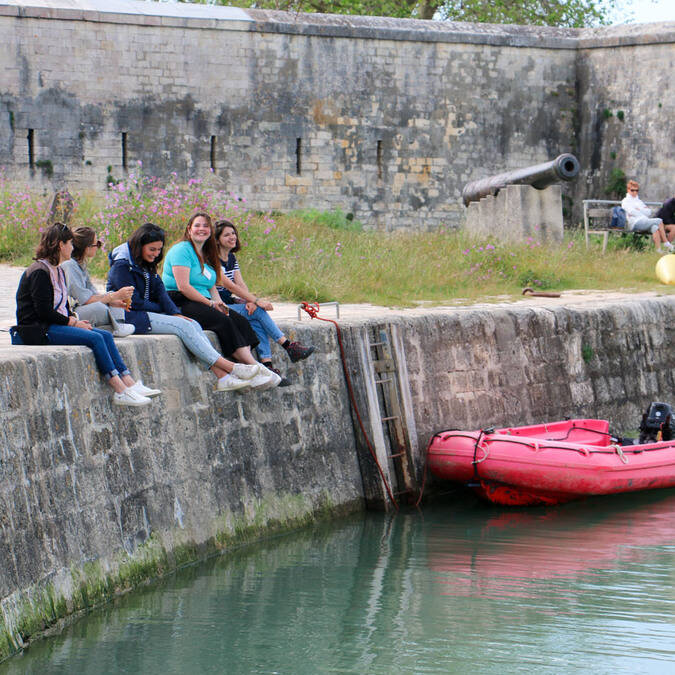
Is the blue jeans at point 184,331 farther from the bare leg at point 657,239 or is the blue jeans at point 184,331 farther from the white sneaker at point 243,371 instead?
the bare leg at point 657,239

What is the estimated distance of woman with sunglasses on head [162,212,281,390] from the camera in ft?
27.7

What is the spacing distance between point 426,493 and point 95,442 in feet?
12.7

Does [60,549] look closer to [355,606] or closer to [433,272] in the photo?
[355,606]

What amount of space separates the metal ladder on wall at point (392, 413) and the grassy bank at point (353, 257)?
2.82m

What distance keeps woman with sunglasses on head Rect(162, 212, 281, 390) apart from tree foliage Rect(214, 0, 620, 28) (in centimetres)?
2097

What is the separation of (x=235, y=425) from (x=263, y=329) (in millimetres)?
778

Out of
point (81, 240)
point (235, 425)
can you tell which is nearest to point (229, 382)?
point (235, 425)

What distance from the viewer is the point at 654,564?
8.12 m

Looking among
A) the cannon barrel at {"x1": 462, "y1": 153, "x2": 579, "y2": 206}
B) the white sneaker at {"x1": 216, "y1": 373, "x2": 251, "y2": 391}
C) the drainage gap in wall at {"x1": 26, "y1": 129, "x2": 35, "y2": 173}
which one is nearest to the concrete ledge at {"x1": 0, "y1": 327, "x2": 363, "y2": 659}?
the white sneaker at {"x1": 216, "y1": 373, "x2": 251, "y2": 391}

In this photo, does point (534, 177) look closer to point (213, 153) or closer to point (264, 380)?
point (213, 153)

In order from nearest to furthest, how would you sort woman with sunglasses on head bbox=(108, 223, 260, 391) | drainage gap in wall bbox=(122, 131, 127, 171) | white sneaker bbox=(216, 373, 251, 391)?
woman with sunglasses on head bbox=(108, 223, 260, 391)
white sneaker bbox=(216, 373, 251, 391)
drainage gap in wall bbox=(122, 131, 127, 171)

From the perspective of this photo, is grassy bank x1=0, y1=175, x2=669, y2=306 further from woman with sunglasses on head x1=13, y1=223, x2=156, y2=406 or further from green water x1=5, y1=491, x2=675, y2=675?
woman with sunglasses on head x1=13, y1=223, x2=156, y2=406

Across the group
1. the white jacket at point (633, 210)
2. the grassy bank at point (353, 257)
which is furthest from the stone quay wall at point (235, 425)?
the white jacket at point (633, 210)

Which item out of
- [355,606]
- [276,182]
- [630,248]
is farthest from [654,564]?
[276,182]
